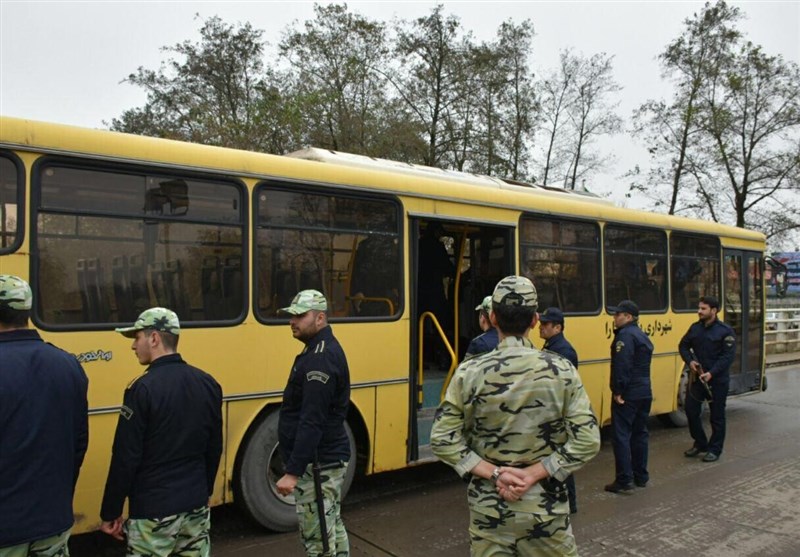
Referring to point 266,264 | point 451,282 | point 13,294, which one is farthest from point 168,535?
point 451,282

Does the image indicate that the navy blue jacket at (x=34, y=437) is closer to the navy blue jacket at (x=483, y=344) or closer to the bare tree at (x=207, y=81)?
the navy blue jacket at (x=483, y=344)

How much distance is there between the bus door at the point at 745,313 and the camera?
9.86 m

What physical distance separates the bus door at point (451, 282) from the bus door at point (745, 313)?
4.63 metres

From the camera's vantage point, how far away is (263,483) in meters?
4.89

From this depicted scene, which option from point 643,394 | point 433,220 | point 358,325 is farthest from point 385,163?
point 643,394

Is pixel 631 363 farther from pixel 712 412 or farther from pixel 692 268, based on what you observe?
pixel 692 268

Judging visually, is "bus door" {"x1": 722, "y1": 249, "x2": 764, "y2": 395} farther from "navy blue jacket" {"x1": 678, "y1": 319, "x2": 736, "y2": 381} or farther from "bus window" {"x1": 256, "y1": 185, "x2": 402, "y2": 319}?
"bus window" {"x1": 256, "y1": 185, "x2": 402, "y2": 319}

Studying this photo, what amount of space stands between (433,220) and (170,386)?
3.71 m

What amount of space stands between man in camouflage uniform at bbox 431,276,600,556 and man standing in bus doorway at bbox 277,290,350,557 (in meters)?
0.92

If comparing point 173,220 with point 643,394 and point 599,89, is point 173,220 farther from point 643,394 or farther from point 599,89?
point 599,89

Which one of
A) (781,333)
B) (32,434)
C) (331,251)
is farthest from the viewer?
(781,333)

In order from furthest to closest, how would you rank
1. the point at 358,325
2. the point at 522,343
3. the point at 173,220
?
the point at 358,325
the point at 173,220
the point at 522,343

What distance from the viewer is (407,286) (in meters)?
5.81

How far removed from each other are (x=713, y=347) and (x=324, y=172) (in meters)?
4.94
